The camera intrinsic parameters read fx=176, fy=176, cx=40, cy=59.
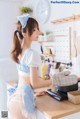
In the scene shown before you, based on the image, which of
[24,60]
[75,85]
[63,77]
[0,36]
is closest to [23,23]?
[24,60]

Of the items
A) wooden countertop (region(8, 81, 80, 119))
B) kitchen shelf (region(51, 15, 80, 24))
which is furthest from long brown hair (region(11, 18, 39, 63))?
kitchen shelf (region(51, 15, 80, 24))

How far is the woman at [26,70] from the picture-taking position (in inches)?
47.9

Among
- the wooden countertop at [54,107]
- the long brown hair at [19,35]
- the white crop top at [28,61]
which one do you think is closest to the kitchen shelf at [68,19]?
the long brown hair at [19,35]

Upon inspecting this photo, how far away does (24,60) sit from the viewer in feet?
4.12

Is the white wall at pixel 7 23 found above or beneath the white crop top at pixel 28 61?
above

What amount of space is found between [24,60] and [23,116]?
0.40m

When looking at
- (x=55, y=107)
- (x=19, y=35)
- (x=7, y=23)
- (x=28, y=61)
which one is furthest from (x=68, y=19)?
(x=7, y=23)

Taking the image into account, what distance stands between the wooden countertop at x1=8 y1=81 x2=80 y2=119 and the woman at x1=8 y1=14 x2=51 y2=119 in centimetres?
8

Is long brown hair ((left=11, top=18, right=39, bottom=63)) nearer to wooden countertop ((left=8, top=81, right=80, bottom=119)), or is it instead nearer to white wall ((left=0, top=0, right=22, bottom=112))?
wooden countertop ((left=8, top=81, right=80, bottom=119))

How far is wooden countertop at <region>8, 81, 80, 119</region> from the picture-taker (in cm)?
108

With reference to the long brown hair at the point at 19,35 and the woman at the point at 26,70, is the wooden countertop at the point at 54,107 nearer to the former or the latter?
the woman at the point at 26,70

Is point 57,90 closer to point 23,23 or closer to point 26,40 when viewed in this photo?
point 26,40

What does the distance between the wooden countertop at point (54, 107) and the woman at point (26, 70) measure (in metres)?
0.08

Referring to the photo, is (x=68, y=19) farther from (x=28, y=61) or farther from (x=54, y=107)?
(x=54, y=107)
